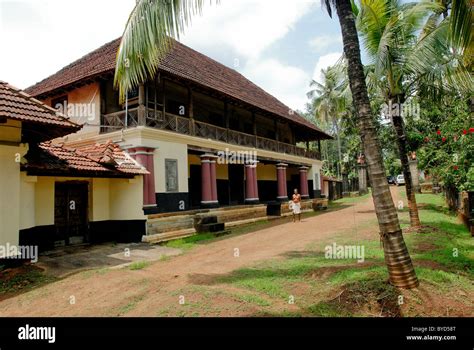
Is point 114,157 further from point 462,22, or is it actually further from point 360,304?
point 462,22

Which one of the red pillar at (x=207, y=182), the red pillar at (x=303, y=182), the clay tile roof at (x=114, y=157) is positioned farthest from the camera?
the red pillar at (x=303, y=182)

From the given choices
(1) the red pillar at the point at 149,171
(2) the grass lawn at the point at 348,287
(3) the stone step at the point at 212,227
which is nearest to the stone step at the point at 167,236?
(3) the stone step at the point at 212,227

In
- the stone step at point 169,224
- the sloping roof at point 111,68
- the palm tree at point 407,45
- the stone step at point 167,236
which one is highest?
the sloping roof at point 111,68

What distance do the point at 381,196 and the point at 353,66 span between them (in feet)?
6.68

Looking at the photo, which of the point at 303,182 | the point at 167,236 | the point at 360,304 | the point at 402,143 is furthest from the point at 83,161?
the point at 303,182

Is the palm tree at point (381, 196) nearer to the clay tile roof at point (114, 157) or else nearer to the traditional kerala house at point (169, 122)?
the clay tile roof at point (114, 157)

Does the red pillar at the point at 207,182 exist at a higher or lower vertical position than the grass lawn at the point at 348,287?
higher

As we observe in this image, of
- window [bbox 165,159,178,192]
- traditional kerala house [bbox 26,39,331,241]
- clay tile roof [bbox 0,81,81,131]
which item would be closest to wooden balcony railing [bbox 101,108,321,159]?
traditional kerala house [bbox 26,39,331,241]

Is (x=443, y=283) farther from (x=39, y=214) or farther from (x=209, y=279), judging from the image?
(x=39, y=214)

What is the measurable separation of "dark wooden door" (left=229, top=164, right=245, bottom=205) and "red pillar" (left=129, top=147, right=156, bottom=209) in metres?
7.66

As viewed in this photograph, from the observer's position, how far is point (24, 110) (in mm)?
6699

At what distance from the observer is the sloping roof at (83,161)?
26.4ft

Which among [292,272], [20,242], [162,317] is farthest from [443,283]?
[20,242]
